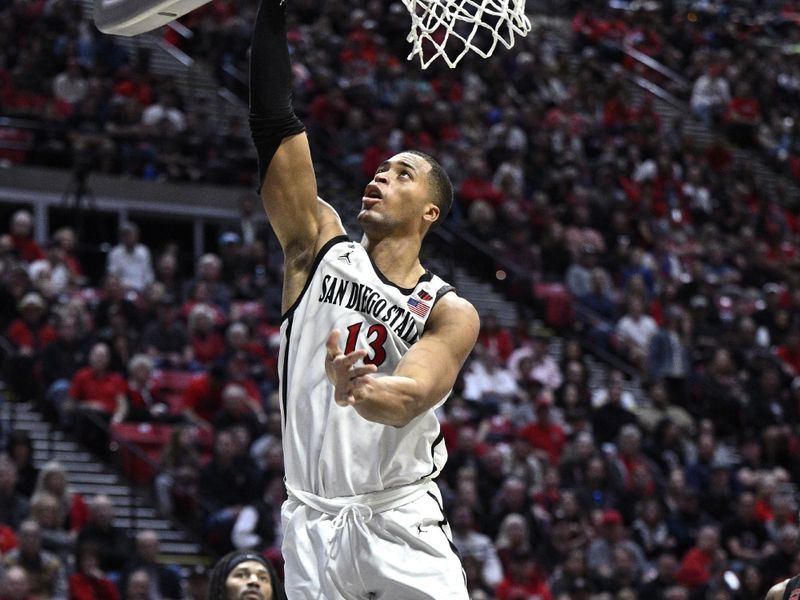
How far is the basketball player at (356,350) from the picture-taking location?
4.55m

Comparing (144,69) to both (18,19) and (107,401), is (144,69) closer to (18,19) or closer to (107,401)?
(18,19)

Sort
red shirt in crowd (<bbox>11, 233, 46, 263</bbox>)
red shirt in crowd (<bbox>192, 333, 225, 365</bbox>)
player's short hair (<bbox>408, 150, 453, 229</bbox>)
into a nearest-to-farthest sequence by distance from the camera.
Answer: player's short hair (<bbox>408, 150, 453, 229</bbox>) → red shirt in crowd (<bbox>192, 333, 225, 365</bbox>) → red shirt in crowd (<bbox>11, 233, 46, 263</bbox>)

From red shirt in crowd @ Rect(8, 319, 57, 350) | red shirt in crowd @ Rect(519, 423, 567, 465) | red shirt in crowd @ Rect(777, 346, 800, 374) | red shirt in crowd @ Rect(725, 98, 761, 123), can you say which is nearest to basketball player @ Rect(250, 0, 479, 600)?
red shirt in crowd @ Rect(8, 319, 57, 350)

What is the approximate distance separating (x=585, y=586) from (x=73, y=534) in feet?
13.3

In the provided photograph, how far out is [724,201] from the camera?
21562 millimetres

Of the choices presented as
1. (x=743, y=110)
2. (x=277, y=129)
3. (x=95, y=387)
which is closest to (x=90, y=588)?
(x=95, y=387)

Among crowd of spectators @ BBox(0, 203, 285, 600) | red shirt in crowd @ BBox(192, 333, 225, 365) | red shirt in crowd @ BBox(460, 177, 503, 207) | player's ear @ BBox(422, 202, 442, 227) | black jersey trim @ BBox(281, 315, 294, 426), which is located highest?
player's ear @ BBox(422, 202, 442, 227)

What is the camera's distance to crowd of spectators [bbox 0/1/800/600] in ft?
41.1

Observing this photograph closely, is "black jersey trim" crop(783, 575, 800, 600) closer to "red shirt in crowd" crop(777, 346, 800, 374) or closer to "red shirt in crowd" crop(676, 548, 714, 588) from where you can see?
"red shirt in crowd" crop(676, 548, 714, 588)

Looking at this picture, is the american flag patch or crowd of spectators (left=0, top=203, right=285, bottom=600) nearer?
the american flag patch

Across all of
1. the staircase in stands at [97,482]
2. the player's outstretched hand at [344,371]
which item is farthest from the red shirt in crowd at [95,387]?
the player's outstretched hand at [344,371]

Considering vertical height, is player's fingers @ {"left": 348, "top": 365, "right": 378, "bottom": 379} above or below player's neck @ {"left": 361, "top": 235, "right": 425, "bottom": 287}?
above

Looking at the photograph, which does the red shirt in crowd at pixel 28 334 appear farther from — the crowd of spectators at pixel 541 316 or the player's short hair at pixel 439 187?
the player's short hair at pixel 439 187

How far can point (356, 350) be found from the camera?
448cm
